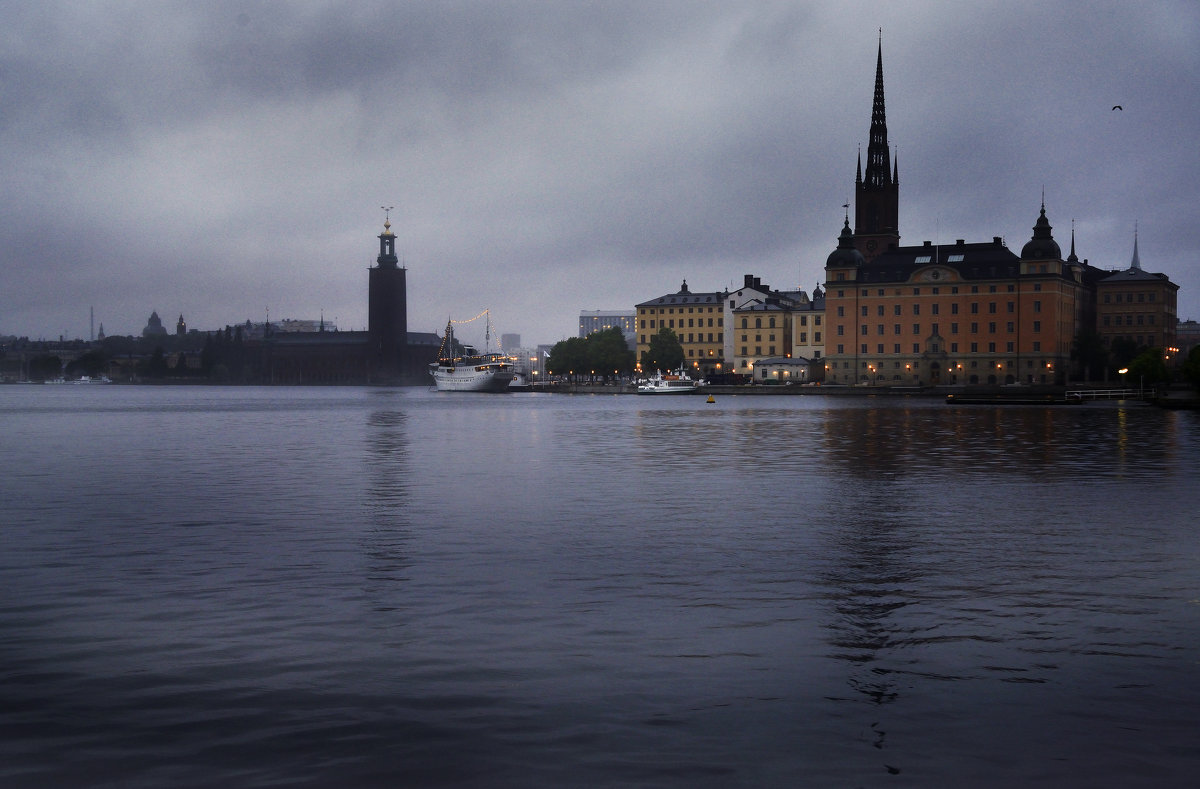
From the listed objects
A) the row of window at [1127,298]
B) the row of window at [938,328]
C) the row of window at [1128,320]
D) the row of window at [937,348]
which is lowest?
the row of window at [937,348]

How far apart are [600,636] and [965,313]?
472 ft

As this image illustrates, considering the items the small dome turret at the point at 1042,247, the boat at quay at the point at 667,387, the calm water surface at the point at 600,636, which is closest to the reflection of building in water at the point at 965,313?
the small dome turret at the point at 1042,247

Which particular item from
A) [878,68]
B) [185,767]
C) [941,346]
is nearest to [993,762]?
[185,767]

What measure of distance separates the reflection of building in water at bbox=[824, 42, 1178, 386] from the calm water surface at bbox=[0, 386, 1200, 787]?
4810 inches

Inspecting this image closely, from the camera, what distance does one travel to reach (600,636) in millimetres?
Result: 11961

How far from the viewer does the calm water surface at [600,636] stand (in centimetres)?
826

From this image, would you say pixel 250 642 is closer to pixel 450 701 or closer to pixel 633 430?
pixel 450 701

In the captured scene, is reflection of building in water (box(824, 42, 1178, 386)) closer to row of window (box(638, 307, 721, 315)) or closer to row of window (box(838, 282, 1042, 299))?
row of window (box(838, 282, 1042, 299))

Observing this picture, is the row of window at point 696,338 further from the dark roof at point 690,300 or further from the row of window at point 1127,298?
the row of window at point 1127,298

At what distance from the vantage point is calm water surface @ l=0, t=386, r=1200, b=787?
8.26 metres

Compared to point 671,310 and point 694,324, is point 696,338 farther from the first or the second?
point 671,310

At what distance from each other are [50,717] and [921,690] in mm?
7740

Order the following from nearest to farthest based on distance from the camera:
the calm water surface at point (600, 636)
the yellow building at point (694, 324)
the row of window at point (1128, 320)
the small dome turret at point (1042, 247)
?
the calm water surface at point (600, 636), the small dome turret at point (1042, 247), the row of window at point (1128, 320), the yellow building at point (694, 324)

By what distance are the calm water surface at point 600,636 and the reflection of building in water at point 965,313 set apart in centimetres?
12216
